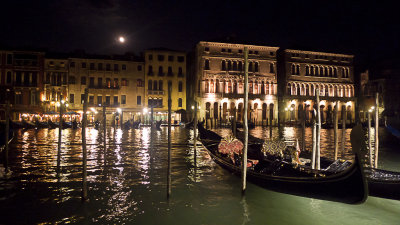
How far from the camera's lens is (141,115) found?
35.2m

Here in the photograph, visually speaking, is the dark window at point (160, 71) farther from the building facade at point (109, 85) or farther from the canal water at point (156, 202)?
the canal water at point (156, 202)

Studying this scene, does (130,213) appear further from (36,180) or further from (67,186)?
(36,180)

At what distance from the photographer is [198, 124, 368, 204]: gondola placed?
4.47 m

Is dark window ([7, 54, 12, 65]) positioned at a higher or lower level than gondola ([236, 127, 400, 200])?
higher

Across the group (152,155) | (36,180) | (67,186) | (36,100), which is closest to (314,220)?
(67,186)

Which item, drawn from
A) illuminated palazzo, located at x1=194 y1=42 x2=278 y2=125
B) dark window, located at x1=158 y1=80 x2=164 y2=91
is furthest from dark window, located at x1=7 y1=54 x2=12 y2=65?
illuminated palazzo, located at x1=194 y1=42 x2=278 y2=125

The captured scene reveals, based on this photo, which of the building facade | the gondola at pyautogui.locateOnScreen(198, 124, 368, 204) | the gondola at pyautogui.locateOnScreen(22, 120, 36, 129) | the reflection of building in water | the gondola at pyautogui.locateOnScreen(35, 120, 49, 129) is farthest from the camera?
the reflection of building in water

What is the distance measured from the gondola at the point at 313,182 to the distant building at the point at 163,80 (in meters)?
29.1

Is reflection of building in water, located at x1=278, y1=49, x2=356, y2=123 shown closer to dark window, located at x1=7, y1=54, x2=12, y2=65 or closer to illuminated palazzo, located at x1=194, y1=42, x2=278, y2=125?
illuminated palazzo, located at x1=194, y1=42, x2=278, y2=125

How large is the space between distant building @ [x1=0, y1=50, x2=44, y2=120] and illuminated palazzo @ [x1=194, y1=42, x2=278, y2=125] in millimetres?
17482

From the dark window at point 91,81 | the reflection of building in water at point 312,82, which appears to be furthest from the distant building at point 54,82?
the reflection of building in water at point 312,82

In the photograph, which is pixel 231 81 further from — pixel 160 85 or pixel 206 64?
pixel 160 85

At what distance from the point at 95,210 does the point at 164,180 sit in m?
2.27

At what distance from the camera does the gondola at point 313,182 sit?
447 centimetres
